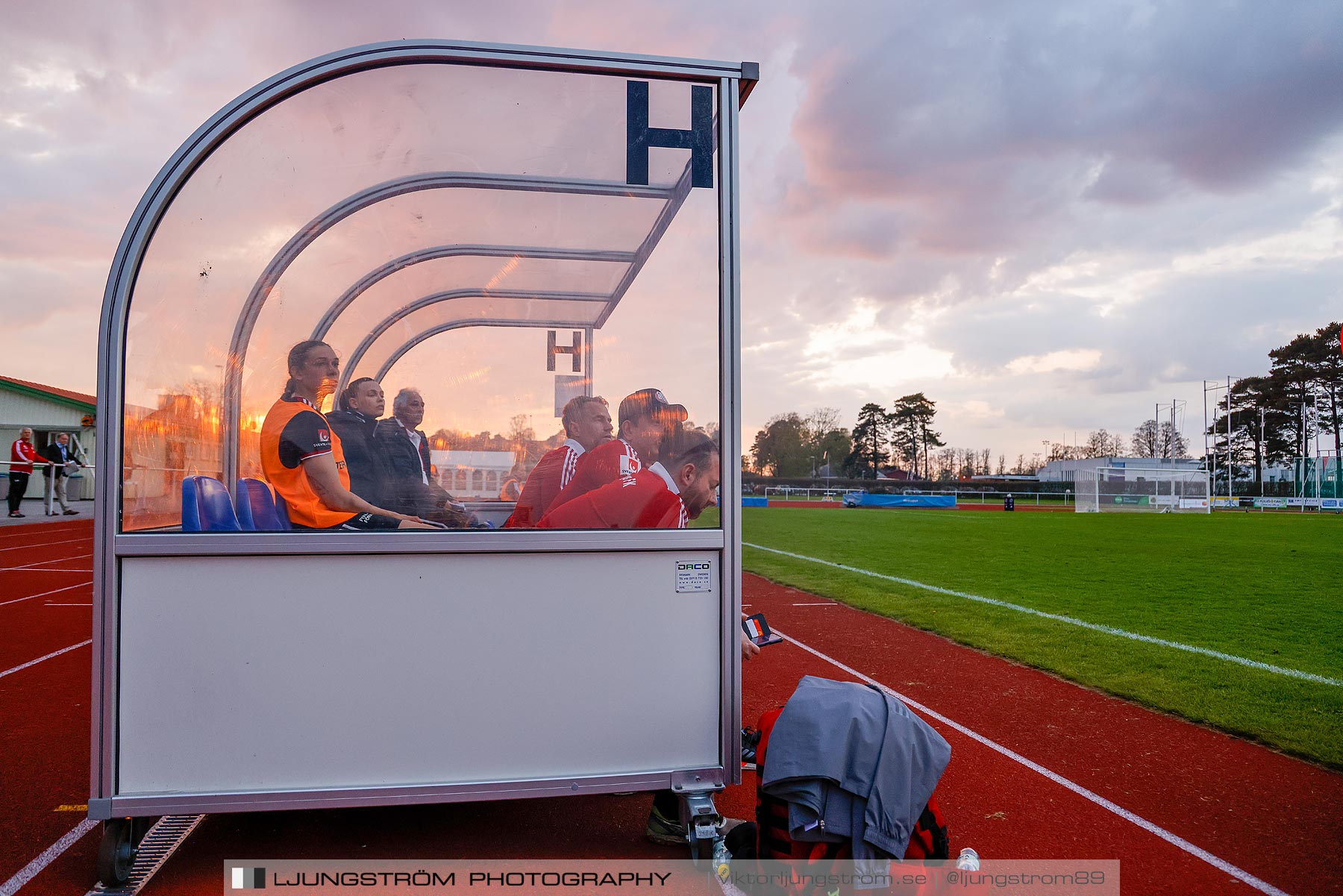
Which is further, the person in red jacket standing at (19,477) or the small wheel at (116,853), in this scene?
the person in red jacket standing at (19,477)

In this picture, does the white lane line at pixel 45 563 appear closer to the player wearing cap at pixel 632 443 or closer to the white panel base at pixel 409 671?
the white panel base at pixel 409 671

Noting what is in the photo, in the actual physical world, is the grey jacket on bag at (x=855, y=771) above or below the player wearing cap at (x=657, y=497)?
below

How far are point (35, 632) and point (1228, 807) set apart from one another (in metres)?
9.04

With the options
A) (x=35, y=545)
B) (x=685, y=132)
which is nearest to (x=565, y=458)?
(x=685, y=132)

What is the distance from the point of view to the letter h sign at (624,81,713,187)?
3.13 metres

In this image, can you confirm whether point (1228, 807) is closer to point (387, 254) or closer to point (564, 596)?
point (564, 596)

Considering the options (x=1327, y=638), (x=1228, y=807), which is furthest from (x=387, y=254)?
(x=1327, y=638)

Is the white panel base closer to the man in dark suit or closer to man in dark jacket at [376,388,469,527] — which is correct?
man in dark jacket at [376,388,469,527]

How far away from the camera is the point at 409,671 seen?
2863mm

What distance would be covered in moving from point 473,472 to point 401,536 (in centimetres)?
46

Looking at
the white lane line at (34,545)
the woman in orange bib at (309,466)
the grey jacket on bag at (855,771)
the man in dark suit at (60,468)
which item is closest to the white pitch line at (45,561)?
the white lane line at (34,545)

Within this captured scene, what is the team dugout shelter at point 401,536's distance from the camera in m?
2.77

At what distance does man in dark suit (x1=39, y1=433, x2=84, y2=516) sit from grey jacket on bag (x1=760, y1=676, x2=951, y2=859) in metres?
19.6

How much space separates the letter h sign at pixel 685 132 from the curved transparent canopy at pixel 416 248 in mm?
26
